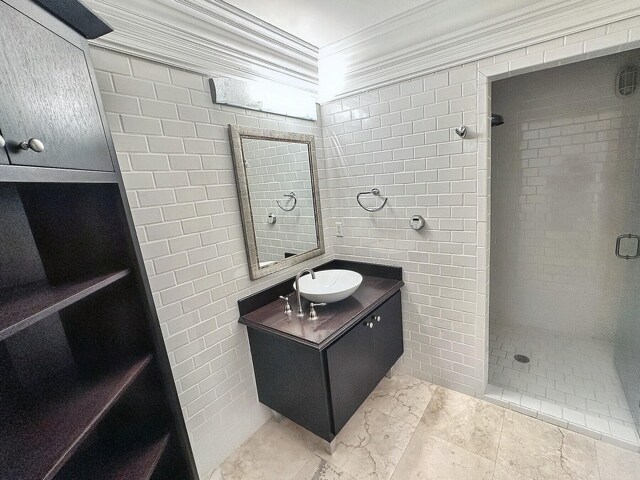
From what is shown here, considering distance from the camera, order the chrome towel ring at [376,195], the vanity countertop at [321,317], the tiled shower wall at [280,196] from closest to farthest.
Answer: the vanity countertop at [321,317] → the tiled shower wall at [280,196] → the chrome towel ring at [376,195]

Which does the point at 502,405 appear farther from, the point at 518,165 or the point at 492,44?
the point at 492,44

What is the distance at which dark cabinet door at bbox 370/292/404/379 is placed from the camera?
1826mm

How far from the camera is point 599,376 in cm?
201

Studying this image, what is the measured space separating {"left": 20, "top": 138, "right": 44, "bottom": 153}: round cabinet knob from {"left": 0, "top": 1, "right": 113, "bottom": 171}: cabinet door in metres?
0.01

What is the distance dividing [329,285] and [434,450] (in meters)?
1.10

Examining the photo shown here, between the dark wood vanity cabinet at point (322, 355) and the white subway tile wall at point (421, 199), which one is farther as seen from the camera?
the white subway tile wall at point (421, 199)

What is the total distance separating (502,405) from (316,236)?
5.51 ft

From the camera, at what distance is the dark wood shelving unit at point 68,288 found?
2.18 feet

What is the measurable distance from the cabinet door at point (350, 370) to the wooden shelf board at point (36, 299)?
101cm

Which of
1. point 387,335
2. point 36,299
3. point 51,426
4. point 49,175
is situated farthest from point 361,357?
point 49,175

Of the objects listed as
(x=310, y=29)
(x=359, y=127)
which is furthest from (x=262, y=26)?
(x=359, y=127)

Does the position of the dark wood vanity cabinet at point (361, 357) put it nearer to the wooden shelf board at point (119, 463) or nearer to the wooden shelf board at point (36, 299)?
the wooden shelf board at point (119, 463)

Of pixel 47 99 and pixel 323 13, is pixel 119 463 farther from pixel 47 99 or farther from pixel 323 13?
pixel 323 13

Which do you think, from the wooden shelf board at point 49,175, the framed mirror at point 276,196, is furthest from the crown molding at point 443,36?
the wooden shelf board at point 49,175
